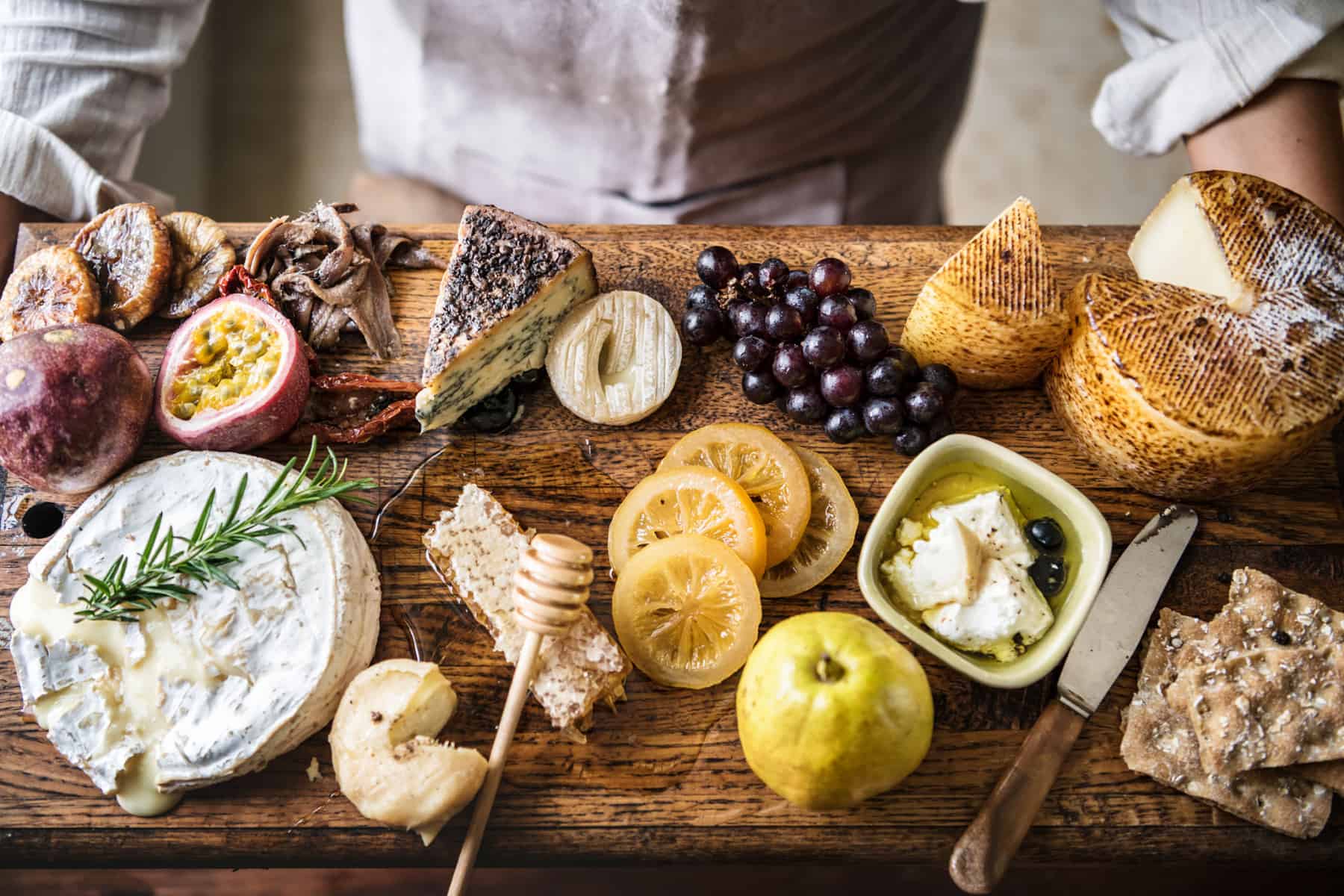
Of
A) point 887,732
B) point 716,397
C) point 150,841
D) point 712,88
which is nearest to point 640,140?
point 712,88

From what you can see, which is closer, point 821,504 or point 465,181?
point 821,504

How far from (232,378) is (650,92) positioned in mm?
1119

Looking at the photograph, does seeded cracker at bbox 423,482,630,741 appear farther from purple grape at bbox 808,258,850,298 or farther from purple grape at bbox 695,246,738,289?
purple grape at bbox 808,258,850,298

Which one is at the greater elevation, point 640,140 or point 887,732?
point 640,140

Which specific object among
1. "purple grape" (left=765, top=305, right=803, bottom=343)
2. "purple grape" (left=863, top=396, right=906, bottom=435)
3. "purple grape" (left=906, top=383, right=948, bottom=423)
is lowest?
"purple grape" (left=863, top=396, right=906, bottom=435)

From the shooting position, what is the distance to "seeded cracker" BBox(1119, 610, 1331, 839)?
1.62m

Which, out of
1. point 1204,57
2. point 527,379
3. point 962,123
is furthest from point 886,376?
point 962,123

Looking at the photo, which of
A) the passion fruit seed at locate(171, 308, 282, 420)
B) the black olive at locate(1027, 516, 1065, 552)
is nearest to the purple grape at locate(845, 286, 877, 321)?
the black olive at locate(1027, 516, 1065, 552)

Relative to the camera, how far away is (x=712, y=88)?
2.10 meters

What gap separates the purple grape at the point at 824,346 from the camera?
180 cm

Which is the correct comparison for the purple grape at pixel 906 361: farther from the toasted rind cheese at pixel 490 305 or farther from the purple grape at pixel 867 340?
the toasted rind cheese at pixel 490 305

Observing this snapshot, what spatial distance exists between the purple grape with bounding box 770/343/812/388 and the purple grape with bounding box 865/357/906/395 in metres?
0.03

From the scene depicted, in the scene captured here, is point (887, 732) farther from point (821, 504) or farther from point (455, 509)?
point (455, 509)

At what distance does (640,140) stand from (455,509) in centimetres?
103
